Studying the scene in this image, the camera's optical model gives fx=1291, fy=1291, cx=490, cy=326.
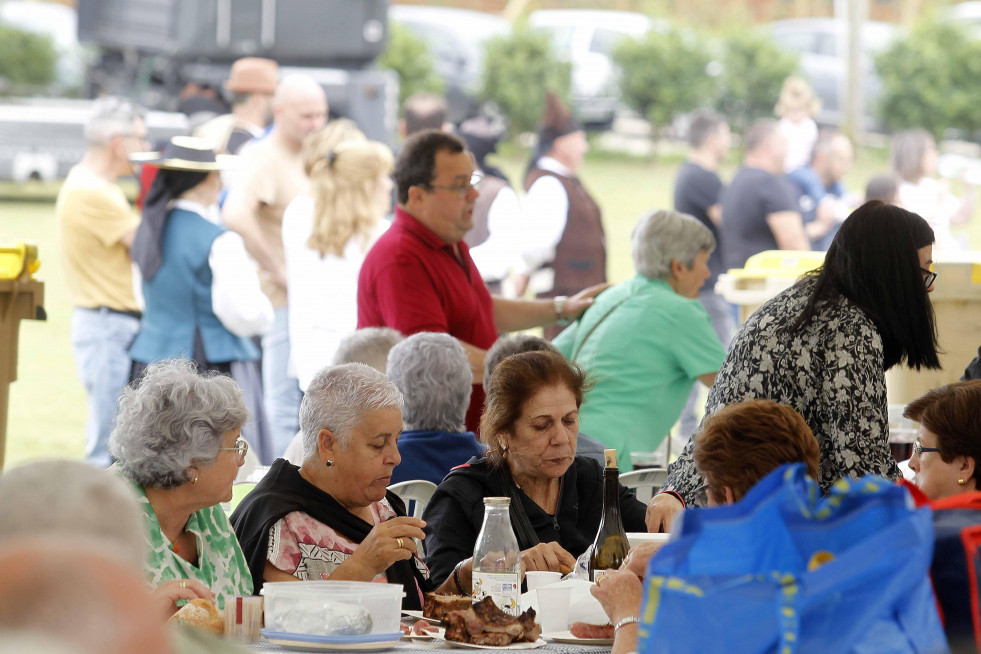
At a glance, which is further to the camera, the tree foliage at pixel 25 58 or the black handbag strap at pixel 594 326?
the tree foliage at pixel 25 58

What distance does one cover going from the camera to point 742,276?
6.08m

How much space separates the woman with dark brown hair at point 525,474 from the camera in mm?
3041

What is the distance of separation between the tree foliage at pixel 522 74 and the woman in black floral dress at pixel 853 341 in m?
16.6

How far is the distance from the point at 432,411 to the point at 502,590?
1.36m

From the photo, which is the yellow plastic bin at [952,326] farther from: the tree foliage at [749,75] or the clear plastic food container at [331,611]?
the tree foliage at [749,75]

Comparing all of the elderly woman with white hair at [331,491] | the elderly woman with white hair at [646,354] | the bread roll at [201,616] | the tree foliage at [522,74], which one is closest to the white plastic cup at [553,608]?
the elderly woman with white hair at [331,491]

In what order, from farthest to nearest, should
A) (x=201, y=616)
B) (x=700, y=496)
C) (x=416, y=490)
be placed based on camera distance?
(x=416, y=490) → (x=700, y=496) → (x=201, y=616)

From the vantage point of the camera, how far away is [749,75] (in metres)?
19.7

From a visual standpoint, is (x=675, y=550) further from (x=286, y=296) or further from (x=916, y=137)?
(x=916, y=137)

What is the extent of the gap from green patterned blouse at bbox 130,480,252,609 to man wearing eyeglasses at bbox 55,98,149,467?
383cm

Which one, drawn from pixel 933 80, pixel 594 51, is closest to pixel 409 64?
Answer: pixel 594 51

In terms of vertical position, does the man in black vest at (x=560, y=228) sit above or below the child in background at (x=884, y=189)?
below

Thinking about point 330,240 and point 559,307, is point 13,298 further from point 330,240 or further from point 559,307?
point 559,307

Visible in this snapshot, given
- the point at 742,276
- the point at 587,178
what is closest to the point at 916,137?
the point at 742,276
